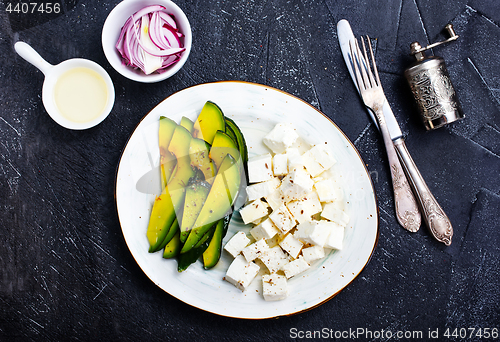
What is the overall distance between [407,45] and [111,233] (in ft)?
4.86

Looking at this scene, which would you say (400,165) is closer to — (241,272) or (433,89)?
(433,89)

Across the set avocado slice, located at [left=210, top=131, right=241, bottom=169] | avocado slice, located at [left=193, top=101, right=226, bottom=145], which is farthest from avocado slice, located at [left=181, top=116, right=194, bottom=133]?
avocado slice, located at [left=210, top=131, right=241, bottom=169]

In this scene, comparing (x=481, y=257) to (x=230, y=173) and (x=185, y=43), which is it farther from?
(x=185, y=43)

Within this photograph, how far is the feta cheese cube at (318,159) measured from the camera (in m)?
1.17

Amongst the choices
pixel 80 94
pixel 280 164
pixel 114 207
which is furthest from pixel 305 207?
pixel 80 94

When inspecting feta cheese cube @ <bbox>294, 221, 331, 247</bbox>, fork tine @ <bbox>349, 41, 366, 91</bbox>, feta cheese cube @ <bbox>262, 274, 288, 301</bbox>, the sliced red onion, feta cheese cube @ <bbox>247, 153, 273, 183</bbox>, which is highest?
the sliced red onion

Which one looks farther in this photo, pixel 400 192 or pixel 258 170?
pixel 400 192

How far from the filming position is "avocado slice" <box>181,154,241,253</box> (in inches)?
43.3

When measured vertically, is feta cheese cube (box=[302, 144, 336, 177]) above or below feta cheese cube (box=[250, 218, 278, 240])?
above

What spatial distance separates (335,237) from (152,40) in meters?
1.00

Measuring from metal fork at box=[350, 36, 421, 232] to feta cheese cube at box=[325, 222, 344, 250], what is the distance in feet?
0.93

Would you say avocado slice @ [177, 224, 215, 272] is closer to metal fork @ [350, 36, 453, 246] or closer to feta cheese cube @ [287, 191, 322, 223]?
feta cheese cube @ [287, 191, 322, 223]

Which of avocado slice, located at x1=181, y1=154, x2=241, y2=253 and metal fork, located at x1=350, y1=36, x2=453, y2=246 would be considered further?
metal fork, located at x1=350, y1=36, x2=453, y2=246

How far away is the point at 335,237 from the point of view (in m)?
1.16
